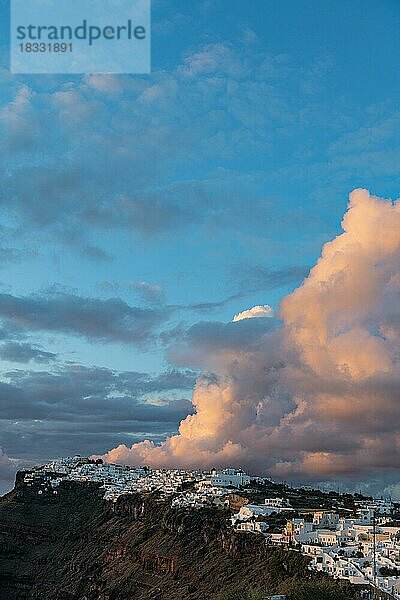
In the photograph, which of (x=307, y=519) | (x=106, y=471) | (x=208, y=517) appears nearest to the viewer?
(x=307, y=519)

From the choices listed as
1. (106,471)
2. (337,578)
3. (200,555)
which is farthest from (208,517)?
(106,471)

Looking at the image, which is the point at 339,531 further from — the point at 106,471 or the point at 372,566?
the point at 106,471

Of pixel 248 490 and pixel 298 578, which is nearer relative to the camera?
pixel 298 578

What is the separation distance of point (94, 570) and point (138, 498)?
1792 cm

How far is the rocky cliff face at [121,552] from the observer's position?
62.7 meters

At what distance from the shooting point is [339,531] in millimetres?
67438

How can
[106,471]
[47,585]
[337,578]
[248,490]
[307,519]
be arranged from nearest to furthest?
[337,578]
[307,519]
[47,585]
[248,490]
[106,471]

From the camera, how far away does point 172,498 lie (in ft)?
329

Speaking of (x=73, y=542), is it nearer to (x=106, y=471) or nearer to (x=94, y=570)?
(x=94, y=570)

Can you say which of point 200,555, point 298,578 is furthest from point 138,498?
point 298,578

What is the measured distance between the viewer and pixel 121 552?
85125mm

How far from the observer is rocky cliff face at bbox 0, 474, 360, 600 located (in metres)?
62.7

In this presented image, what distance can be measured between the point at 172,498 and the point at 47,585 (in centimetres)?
1923

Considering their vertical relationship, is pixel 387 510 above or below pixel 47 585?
above
